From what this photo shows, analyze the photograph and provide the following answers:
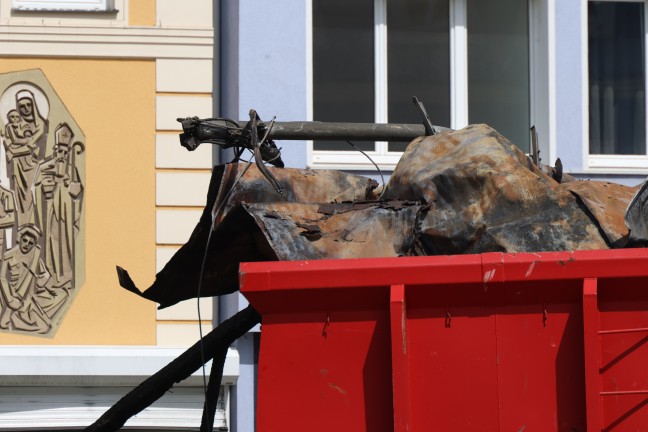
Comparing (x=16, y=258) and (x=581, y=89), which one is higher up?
(x=581, y=89)

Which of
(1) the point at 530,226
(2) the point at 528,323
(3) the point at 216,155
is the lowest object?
(2) the point at 528,323

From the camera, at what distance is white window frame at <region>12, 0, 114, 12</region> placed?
416 inches

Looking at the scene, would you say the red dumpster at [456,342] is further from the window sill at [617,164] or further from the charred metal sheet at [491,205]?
the window sill at [617,164]

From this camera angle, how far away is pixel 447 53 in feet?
36.2

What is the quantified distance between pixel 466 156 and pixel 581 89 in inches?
257

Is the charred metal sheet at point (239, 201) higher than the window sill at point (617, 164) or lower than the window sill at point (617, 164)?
lower

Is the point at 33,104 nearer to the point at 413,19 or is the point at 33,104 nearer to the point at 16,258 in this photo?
the point at 16,258

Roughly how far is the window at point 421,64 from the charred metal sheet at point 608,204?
5.96 meters

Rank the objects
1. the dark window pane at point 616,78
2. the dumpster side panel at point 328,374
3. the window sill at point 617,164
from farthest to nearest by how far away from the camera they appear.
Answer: the dark window pane at point 616,78 → the window sill at point 617,164 → the dumpster side panel at point 328,374

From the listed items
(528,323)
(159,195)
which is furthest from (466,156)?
(159,195)

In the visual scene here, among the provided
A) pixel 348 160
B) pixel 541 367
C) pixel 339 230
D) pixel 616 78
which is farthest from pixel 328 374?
pixel 616 78

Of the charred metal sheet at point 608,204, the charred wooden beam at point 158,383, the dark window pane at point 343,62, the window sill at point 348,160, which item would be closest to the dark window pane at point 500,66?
the dark window pane at point 343,62

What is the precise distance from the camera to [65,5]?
1066cm

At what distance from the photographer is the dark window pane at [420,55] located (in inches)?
430
